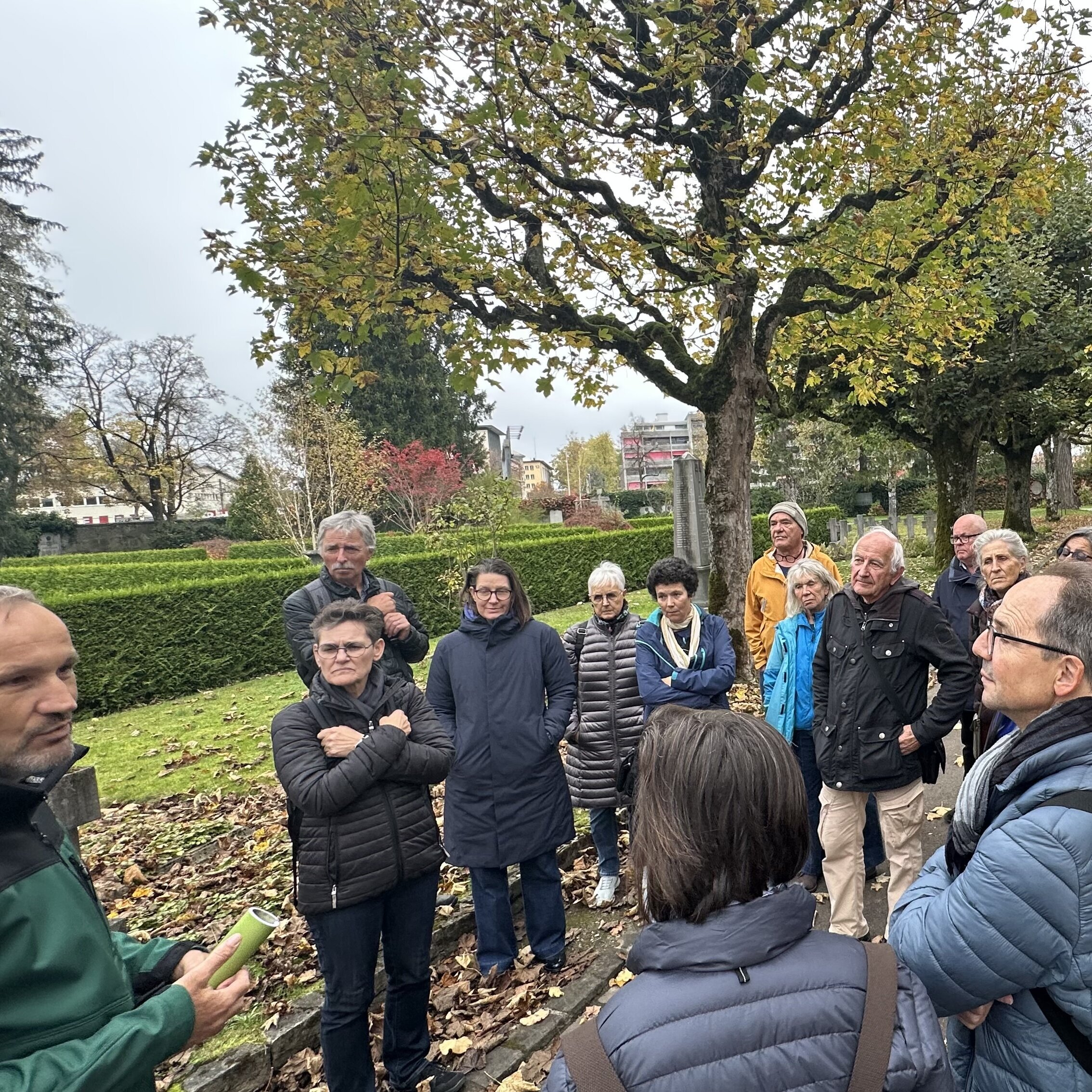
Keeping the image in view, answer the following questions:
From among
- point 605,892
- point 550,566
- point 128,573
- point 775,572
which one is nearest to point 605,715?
point 605,892

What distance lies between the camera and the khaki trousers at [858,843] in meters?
3.55

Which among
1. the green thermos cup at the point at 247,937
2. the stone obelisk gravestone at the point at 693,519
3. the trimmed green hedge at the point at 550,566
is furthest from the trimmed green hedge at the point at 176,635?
the green thermos cup at the point at 247,937

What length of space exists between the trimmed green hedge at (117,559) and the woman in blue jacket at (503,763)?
23.3m

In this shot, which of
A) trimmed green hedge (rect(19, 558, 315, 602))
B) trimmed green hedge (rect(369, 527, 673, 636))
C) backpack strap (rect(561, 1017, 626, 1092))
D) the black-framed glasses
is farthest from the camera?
trimmed green hedge (rect(19, 558, 315, 602))

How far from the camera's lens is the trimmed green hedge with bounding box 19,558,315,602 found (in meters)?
16.4

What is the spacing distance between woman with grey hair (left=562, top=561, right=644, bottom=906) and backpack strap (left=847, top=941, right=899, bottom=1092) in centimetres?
299

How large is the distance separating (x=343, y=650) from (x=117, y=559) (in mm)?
28364

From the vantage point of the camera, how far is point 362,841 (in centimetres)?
272

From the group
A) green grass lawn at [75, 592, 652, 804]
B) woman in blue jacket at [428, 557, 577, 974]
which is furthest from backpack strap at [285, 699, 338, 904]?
green grass lawn at [75, 592, 652, 804]

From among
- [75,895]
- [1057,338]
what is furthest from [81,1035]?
[1057,338]

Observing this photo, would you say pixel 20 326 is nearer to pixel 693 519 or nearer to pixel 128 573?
pixel 128 573

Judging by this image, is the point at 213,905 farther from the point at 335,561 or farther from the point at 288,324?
the point at 288,324

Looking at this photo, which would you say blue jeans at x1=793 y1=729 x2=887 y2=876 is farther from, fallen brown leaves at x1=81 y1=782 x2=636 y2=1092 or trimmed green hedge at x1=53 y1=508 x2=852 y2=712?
trimmed green hedge at x1=53 y1=508 x2=852 y2=712

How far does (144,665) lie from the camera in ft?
34.1
